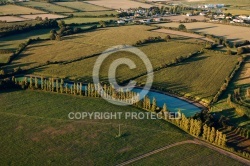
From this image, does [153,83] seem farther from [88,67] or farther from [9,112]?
[9,112]

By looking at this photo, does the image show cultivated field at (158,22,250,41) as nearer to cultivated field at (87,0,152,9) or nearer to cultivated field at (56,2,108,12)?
cultivated field at (56,2,108,12)

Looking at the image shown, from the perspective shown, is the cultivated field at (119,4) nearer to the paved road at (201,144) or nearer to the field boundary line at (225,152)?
the paved road at (201,144)

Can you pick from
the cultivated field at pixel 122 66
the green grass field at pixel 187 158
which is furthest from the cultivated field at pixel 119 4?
the green grass field at pixel 187 158

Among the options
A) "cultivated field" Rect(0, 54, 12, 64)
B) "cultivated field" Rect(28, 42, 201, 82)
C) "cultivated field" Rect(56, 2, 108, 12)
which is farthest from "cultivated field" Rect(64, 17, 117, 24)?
"cultivated field" Rect(0, 54, 12, 64)

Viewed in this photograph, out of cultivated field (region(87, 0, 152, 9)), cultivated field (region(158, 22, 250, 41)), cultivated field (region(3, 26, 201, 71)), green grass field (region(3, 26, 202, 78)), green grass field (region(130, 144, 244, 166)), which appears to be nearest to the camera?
green grass field (region(130, 144, 244, 166))

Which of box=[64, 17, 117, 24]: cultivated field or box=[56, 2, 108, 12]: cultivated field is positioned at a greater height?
box=[56, 2, 108, 12]: cultivated field

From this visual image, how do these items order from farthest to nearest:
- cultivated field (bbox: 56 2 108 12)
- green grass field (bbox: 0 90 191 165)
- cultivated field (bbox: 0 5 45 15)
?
cultivated field (bbox: 56 2 108 12), cultivated field (bbox: 0 5 45 15), green grass field (bbox: 0 90 191 165)

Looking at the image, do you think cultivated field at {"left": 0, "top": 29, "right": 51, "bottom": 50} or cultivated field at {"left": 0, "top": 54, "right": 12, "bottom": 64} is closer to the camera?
cultivated field at {"left": 0, "top": 54, "right": 12, "bottom": 64}
